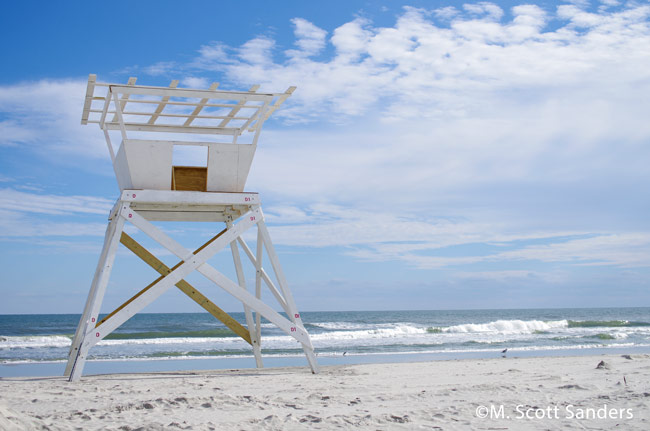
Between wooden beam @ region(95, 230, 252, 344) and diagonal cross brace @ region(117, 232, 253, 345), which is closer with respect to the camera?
wooden beam @ region(95, 230, 252, 344)

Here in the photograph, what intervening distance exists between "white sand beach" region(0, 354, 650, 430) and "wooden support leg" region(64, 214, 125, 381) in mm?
410

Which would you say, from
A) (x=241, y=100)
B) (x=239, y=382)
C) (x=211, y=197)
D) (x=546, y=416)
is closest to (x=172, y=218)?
(x=211, y=197)

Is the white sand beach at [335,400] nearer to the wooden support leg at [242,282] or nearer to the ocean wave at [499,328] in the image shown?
the wooden support leg at [242,282]

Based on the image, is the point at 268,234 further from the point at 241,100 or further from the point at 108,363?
the point at 108,363

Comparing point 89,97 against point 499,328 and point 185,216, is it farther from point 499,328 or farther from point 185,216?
point 499,328

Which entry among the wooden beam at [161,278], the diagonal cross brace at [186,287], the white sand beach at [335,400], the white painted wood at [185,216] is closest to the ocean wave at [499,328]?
the white sand beach at [335,400]

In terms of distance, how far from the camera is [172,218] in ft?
36.1

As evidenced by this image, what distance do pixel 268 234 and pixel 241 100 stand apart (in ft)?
7.61

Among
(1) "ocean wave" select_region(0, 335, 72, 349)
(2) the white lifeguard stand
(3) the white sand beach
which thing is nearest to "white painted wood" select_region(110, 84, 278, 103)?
(2) the white lifeguard stand

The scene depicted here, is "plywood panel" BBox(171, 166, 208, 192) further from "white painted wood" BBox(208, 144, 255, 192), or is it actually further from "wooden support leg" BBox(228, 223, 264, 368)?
"wooden support leg" BBox(228, 223, 264, 368)

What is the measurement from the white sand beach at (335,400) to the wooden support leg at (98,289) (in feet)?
1.34

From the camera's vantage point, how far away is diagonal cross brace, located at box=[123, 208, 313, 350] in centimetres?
954

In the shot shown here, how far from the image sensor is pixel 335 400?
7.47 m

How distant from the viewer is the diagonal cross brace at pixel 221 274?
31.3 ft
